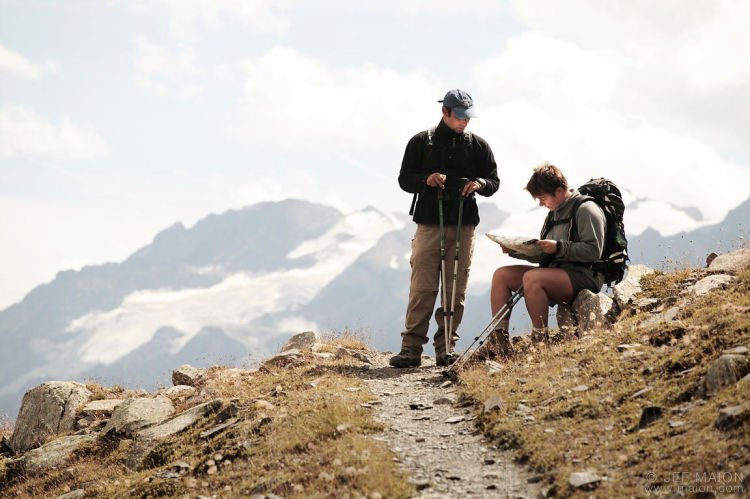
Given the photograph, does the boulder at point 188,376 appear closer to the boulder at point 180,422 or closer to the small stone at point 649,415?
the boulder at point 180,422

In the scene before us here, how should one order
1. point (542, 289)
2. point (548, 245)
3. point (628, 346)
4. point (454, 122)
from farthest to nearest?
point (454, 122)
point (542, 289)
point (548, 245)
point (628, 346)

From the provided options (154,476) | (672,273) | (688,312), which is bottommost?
(154,476)

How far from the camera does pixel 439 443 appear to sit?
9234mm

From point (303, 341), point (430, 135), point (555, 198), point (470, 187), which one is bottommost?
point (303, 341)

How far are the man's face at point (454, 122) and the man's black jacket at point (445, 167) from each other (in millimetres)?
253

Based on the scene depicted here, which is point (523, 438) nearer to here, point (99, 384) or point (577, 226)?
point (577, 226)

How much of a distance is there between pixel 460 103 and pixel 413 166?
1334 mm

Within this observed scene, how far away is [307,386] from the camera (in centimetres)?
1216

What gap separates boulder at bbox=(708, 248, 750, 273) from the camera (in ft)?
43.8

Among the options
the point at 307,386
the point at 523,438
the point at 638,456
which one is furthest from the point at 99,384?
the point at 638,456

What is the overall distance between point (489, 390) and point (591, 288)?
291 cm

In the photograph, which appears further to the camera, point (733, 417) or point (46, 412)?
point (46, 412)

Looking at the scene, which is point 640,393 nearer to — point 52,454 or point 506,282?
point 506,282

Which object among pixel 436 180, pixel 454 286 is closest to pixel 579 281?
pixel 454 286
